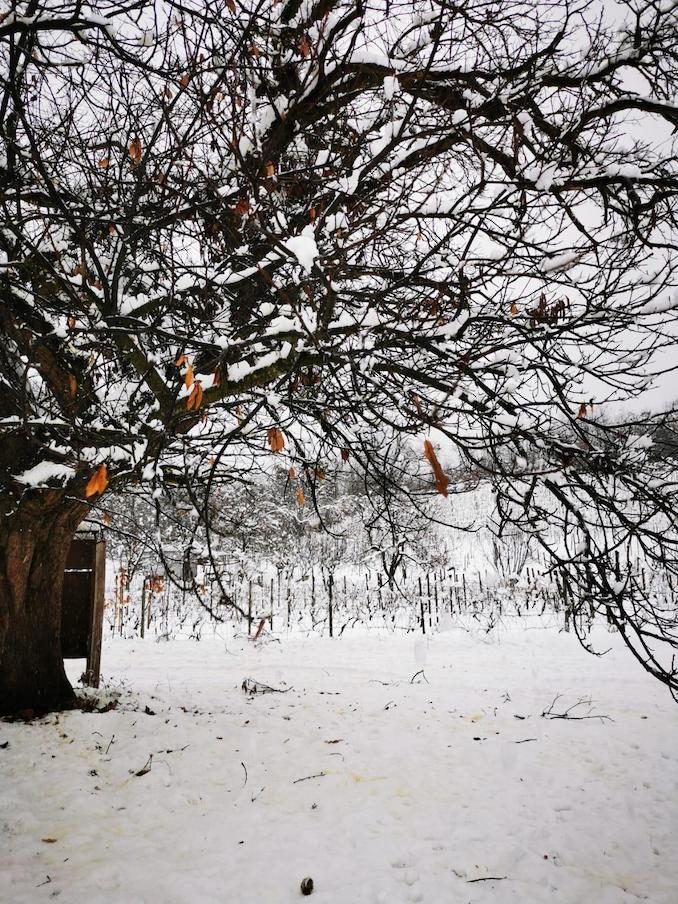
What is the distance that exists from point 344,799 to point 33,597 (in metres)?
2.80

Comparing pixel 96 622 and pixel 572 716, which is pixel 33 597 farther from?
pixel 572 716

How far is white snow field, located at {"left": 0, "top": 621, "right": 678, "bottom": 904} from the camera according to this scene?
2182 mm

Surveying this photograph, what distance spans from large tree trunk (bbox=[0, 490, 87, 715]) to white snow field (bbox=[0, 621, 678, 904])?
389 mm

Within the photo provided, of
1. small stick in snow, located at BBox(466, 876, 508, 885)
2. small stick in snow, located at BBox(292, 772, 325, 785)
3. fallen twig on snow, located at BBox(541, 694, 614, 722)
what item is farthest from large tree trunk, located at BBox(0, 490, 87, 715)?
fallen twig on snow, located at BBox(541, 694, 614, 722)

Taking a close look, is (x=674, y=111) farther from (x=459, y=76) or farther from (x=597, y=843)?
(x=597, y=843)

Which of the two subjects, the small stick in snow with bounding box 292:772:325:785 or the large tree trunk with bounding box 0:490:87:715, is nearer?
the small stick in snow with bounding box 292:772:325:785

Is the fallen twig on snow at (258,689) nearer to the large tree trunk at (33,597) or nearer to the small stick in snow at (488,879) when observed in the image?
the large tree trunk at (33,597)

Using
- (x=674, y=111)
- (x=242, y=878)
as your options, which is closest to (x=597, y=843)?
(x=242, y=878)

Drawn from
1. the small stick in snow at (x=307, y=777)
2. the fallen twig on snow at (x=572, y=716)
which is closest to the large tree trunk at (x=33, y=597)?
the small stick in snow at (x=307, y=777)

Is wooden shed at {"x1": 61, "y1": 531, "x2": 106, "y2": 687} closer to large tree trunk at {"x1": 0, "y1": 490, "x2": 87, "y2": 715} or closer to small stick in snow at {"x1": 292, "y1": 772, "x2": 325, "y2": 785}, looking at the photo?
large tree trunk at {"x1": 0, "y1": 490, "x2": 87, "y2": 715}

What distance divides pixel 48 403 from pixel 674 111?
15.2 ft

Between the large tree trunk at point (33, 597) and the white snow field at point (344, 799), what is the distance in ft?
1.28

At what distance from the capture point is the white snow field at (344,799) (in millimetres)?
2182

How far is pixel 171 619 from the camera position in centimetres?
1372
